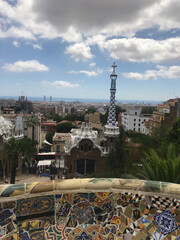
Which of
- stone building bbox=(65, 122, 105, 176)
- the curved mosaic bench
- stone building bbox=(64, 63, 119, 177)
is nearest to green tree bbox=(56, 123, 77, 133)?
stone building bbox=(64, 63, 119, 177)

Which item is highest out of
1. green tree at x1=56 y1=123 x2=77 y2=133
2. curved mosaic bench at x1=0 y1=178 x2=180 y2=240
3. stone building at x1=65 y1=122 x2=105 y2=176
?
curved mosaic bench at x1=0 y1=178 x2=180 y2=240

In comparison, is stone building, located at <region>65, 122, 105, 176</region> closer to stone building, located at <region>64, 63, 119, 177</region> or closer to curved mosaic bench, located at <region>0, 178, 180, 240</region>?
stone building, located at <region>64, 63, 119, 177</region>

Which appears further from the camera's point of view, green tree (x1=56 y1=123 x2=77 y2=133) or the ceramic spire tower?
green tree (x1=56 y1=123 x2=77 y2=133)

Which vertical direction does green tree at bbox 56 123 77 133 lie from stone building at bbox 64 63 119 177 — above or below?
below

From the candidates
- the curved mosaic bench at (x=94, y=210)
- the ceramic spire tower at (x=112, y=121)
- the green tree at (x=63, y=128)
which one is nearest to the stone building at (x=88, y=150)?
the ceramic spire tower at (x=112, y=121)

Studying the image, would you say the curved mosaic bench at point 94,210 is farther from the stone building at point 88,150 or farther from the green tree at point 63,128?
the green tree at point 63,128

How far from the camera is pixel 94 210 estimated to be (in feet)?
11.4

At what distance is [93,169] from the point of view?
19219 mm

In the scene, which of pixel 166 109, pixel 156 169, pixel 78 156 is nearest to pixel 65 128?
pixel 166 109

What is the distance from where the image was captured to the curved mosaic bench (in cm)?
323

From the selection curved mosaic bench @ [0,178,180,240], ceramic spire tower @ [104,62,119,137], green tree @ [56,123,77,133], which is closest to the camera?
curved mosaic bench @ [0,178,180,240]

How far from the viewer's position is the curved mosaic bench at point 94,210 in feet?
10.6

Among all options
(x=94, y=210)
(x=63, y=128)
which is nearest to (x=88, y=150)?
(x=94, y=210)

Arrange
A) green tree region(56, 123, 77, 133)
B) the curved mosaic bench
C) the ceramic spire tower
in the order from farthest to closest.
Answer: green tree region(56, 123, 77, 133) → the ceramic spire tower → the curved mosaic bench
